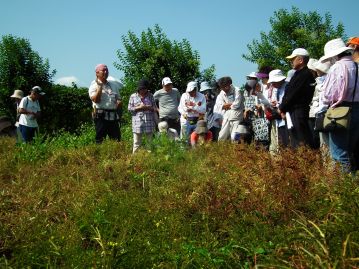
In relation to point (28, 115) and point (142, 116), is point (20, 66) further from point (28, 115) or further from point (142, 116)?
point (142, 116)

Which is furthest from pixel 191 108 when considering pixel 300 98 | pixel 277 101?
pixel 300 98

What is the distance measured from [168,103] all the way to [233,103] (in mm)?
1602

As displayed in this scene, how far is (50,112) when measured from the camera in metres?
16.1

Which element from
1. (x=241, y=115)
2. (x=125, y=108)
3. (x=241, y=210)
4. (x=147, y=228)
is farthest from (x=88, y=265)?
(x=125, y=108)

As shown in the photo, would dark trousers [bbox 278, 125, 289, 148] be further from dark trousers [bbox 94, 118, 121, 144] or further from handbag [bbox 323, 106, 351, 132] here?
dark trousers [bbox 94, 118, 121, 144]

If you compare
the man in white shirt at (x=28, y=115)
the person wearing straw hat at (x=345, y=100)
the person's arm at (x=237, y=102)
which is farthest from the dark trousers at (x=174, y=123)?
the person wearing straw hat at (x=345, y=100)

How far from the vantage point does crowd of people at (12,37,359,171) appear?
426 cm

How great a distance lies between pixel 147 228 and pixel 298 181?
→ 1.22 meters

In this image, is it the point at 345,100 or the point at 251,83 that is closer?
the point at 345,100

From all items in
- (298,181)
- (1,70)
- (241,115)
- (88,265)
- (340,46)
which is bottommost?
(88,265)

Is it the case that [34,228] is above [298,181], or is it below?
below

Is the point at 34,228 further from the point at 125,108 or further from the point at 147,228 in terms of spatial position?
the point at 125,108

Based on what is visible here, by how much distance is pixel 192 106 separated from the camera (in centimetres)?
848

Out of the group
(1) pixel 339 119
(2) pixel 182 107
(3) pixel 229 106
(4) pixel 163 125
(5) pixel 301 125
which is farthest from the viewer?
(4) pixel 163 125
